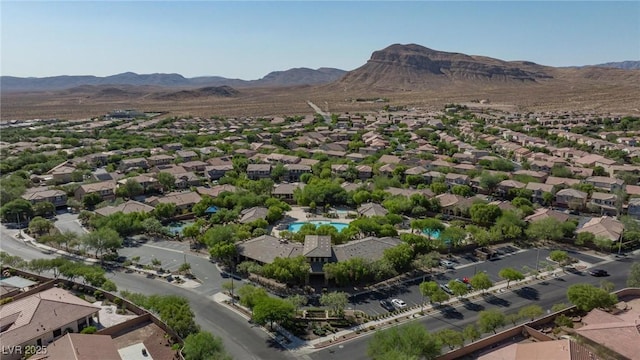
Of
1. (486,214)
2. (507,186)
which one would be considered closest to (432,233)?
(486,214)

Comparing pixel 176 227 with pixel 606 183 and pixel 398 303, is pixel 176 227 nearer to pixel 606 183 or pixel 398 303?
pixel 398 303

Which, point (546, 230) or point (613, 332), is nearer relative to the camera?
point (613, 332)

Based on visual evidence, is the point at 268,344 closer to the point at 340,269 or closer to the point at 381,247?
the point at 340,269

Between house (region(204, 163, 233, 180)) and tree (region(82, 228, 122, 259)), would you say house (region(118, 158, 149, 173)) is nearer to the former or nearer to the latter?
house (region(204, 163, 233, 180))

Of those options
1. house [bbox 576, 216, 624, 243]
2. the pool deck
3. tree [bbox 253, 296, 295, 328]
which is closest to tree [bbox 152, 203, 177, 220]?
the pool deck

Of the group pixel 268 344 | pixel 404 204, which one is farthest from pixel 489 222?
pixel 268 344

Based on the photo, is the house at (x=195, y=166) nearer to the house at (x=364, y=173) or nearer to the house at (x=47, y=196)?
the house at (x=47, y=196)

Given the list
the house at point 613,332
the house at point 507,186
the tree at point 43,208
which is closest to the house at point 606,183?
the house at point 507,186
